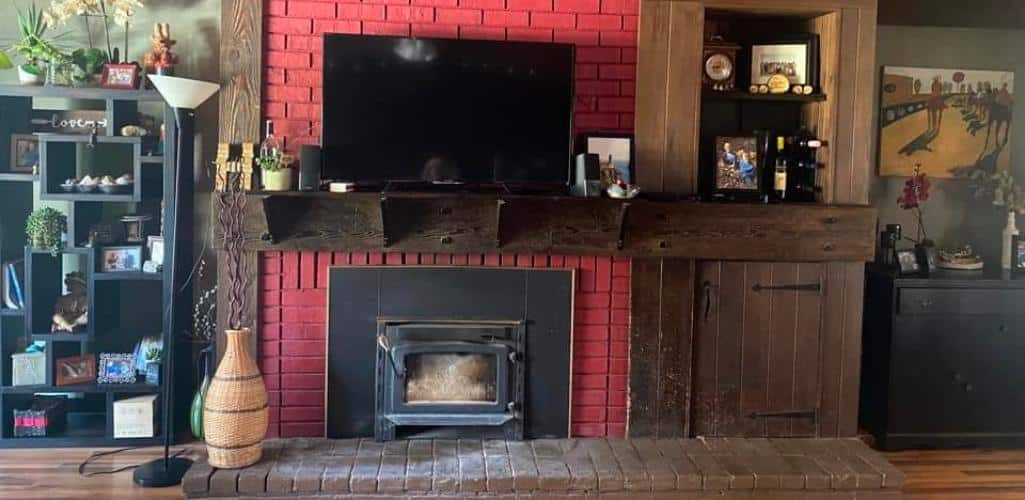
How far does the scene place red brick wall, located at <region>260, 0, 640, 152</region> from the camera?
323 centimetres

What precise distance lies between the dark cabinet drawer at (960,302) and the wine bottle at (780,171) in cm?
69

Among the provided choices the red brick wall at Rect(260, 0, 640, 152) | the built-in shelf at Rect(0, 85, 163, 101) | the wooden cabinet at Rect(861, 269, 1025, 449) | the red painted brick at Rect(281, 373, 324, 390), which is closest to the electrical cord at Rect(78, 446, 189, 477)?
the red painted brick at Rect(281, 373, 324, 390)

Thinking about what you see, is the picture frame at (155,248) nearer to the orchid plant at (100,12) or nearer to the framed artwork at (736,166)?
the orchid plant at (100,12)

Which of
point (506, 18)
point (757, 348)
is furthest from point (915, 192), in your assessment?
point (506, 18)

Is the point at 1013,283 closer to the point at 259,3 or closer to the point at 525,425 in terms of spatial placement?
the point at 525,425

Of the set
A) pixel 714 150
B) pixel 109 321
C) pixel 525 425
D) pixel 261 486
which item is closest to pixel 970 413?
pixel 714 150

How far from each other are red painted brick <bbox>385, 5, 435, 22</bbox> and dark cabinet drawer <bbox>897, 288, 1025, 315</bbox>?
2.26 m

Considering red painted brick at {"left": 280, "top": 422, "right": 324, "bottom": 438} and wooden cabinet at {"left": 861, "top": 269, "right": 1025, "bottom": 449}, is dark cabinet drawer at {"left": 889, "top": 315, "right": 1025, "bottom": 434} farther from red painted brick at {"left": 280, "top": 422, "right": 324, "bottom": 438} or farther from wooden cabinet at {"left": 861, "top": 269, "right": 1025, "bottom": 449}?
red painted brick at {"left": 280, "top": 422, "right": 324, "bottom": 438}

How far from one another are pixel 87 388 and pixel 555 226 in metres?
2.00

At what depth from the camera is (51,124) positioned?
3.47 metres

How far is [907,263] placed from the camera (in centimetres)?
364

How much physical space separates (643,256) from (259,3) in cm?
173

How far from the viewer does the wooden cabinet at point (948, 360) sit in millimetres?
3572

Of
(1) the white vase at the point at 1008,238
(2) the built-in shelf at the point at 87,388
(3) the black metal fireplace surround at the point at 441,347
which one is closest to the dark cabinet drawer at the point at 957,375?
(1) the white vase at the point at 1008,238
